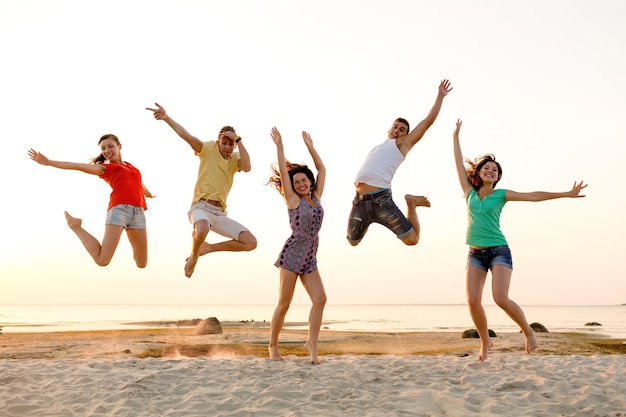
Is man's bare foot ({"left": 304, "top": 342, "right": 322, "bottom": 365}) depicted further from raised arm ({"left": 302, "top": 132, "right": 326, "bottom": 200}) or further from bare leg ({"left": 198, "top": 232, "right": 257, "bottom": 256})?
raised arm ({"left": 302, "top": 132, "right": 326, "bottom": 200})

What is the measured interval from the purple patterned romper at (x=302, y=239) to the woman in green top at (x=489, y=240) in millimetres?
2135

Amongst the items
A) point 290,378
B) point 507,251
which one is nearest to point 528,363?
point 507,251

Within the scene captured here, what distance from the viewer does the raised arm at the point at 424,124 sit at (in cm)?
806

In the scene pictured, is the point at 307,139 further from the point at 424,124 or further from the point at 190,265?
the point at 190,265

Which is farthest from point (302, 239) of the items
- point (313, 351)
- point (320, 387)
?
point (320, 387)

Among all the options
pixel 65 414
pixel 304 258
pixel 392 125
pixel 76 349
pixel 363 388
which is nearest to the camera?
pixel 65 414

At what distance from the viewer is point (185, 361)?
29.3 feet

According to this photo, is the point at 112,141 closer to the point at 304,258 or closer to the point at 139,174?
the point at 139,174

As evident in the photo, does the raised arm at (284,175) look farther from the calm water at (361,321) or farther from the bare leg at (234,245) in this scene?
the calm water at (361,321)

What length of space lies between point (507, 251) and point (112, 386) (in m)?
5.56

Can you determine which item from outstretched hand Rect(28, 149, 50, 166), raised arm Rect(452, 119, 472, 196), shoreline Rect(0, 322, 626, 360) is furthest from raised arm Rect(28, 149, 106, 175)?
shoreline Rect(0, 322, 626, 360)

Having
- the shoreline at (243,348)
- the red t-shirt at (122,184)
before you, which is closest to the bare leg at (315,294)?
the red t-shirt at (122,184)

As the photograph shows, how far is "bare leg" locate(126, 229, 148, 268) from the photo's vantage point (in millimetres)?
7855

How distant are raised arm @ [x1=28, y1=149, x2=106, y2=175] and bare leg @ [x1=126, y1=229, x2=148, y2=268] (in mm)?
928
